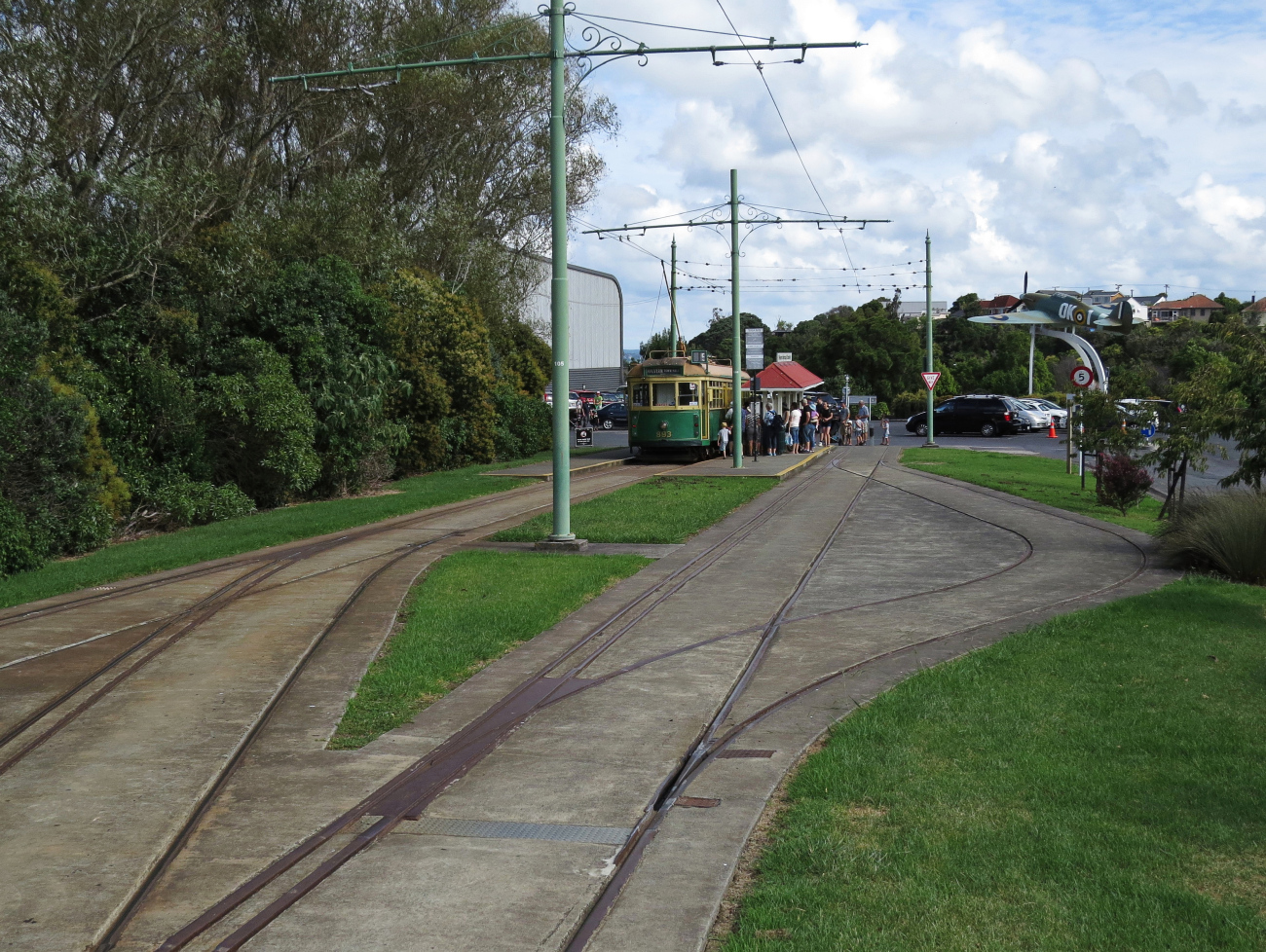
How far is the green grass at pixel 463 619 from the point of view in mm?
8128

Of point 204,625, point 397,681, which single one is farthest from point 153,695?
point 204,625

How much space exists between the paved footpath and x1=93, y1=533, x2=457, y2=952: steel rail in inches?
1.9

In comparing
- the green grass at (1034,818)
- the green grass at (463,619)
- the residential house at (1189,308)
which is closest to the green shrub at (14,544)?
the green grass at (463,619)

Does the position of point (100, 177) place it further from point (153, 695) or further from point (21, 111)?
point (153, 695)

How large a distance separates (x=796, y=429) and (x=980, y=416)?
17073mm

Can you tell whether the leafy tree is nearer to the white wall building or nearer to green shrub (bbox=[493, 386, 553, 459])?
green shrub (bbox=[493, 386, 553, 459])

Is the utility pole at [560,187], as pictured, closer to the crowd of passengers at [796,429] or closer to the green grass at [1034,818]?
the green grass at [1034,818]

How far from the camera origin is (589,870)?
5234mm

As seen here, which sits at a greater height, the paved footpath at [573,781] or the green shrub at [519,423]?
the green shrub at [519,423]

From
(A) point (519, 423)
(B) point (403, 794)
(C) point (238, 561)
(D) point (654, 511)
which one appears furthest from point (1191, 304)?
(B) point (403, 794)

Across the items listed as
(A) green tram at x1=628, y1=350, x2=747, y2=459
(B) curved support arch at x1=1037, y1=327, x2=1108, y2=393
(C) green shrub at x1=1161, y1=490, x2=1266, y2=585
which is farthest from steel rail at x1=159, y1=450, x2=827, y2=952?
(A) green tram at x1=628, y1=350, x2=747, y2=459

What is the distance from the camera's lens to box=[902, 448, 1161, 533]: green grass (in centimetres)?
2180

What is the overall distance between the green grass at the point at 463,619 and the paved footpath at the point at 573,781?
19 centimetres

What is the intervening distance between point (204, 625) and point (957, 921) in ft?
26.6
